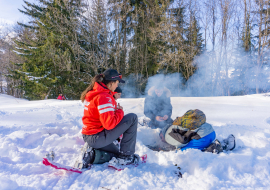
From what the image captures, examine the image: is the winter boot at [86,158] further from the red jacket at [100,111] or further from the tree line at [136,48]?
the tree line at [136,48]

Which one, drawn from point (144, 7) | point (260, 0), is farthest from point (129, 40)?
point (260, 0)

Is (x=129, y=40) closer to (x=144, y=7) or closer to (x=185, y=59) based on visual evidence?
(x=144, y=7)

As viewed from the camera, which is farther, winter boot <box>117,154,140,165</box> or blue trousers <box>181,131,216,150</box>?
blue trousers <box>181,131,216,150</box>

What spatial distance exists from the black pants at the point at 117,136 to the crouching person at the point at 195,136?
31.6 inches

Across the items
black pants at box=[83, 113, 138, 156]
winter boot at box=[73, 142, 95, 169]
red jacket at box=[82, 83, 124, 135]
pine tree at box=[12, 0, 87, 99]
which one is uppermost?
pine tree at box=[12, 0, 87, 99]

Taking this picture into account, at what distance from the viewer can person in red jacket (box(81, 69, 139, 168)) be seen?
1584 millimetres

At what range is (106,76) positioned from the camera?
1.73 metres

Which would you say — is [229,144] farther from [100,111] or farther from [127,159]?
[100,111]

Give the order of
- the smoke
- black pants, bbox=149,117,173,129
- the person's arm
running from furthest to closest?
the smoke < black pants, bbox=149,117,173,129 < the person's arm

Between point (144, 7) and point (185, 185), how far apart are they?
16.4 metres

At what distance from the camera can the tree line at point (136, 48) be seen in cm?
1261

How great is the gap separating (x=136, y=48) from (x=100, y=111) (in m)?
14.5

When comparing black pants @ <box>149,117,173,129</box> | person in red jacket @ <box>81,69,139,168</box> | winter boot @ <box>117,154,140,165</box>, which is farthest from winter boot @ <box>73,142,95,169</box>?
black pants @ <box>149,117,173,129</box>

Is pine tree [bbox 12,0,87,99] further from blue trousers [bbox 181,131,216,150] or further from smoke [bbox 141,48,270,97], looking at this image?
blue trousers [bbox 181,131,216,150]
